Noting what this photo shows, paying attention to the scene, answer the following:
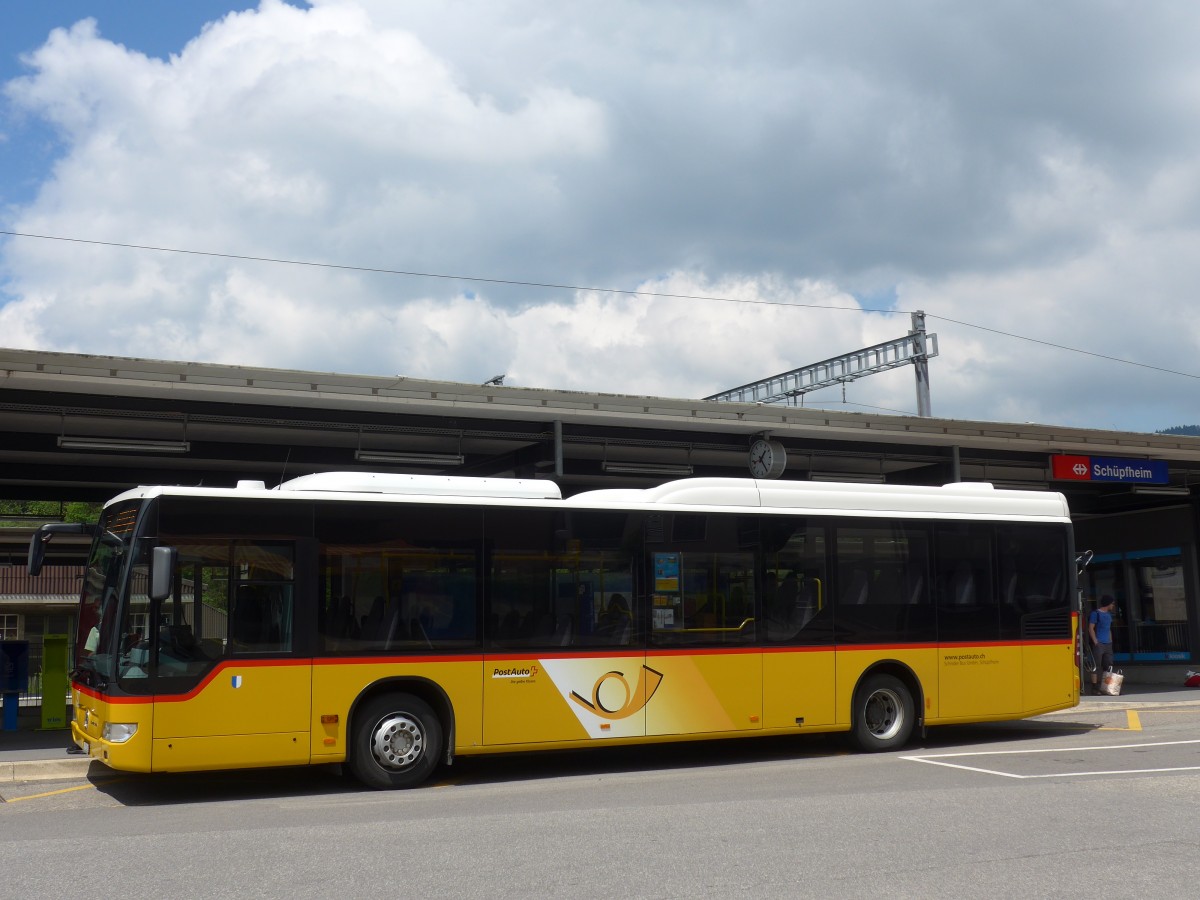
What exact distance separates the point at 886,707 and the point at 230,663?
729 centimetres

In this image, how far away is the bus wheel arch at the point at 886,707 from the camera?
1342cm

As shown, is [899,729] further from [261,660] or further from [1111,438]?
[1111,438]

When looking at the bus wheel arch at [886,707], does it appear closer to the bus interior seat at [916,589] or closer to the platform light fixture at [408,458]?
the bus interior seat at [916,589]

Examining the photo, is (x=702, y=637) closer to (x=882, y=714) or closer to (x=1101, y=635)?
(x=882, y=714)

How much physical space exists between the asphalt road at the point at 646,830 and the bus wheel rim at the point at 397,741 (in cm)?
35

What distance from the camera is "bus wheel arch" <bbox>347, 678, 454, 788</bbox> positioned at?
11.0m

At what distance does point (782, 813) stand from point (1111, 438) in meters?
16.2

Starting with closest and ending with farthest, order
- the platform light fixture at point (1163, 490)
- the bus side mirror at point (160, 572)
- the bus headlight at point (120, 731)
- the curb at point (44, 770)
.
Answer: the bus side mirror at point (160, 572), the bus headlight at point (120, 731), the curb at point (44, 770), the platform light fixture at point (1163, 490)

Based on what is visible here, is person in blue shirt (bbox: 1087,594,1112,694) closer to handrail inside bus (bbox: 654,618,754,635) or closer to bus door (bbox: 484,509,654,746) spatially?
handrail inside bus (bbox: 654,618,754,635)

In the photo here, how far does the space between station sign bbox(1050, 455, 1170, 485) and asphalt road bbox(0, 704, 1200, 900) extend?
10.2m

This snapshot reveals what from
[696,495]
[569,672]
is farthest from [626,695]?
[696,495]

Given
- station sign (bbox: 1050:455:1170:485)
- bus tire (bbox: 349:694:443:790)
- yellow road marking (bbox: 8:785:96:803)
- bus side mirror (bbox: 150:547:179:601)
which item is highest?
station sign (bbox: 1050:455:1170:485)

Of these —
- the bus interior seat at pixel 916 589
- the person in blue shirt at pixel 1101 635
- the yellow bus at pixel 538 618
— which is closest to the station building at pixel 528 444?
the person in blue shirt at pixel 1101 635

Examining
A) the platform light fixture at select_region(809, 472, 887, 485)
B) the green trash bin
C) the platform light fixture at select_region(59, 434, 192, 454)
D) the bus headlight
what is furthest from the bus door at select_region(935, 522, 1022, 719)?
the green trash bin
